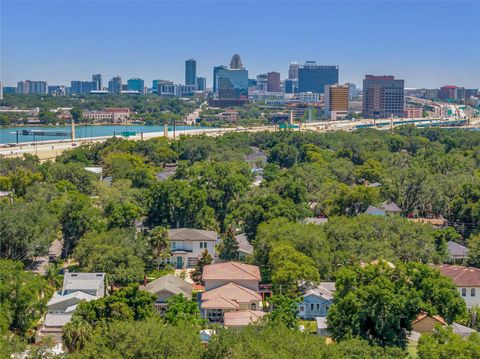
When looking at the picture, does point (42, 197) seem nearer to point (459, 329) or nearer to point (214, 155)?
point (459, 329)

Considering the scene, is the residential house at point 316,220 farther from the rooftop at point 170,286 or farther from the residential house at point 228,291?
the rooftop at point 170,286

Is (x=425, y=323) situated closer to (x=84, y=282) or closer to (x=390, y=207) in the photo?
(x=84, y=282)

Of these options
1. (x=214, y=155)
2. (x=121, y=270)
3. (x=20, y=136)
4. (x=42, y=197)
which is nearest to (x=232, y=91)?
(x=20, y=136)

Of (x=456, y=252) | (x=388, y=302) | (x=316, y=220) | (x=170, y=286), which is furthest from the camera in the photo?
(x=316, y=220)

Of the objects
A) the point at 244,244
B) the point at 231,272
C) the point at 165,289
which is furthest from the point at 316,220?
the point at 165,289

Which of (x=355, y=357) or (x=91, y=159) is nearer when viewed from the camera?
(x=355, y=357)
